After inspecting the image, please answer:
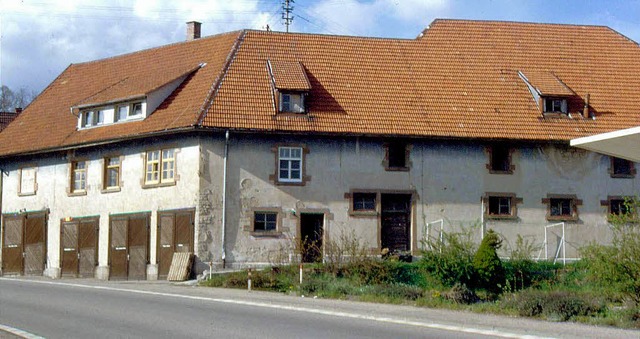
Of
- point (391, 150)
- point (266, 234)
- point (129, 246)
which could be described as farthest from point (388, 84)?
point (129, 246)

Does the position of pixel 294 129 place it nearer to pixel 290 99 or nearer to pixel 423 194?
pixel 290 99

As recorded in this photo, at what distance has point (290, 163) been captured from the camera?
36.9 meters

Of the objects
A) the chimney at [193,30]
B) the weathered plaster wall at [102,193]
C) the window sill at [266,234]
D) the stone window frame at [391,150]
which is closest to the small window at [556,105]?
the stone window frame at [391,150]

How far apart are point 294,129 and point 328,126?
1374mm

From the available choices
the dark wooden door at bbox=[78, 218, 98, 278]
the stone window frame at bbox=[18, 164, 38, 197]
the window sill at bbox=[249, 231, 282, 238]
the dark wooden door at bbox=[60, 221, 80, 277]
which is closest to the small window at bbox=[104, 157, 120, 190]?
the dark wooden door at bbox=[78, 218, 98, 278]

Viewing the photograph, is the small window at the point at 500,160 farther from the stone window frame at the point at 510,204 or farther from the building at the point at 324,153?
the stone window frame at the point at 510,204

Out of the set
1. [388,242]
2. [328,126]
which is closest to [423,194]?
[388,242]

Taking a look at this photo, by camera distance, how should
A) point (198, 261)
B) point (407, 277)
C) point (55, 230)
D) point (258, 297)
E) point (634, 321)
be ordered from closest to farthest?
1. point (634, 321)
2. point (258, 297)
3. point (407, 277)
4. point (198, 261)
5. point (55, 230)

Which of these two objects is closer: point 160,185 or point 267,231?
point 267,231

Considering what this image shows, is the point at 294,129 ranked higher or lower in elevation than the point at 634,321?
higher

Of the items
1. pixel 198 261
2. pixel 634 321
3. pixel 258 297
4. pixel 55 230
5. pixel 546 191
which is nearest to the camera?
pixel 634 321

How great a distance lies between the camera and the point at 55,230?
41875mm

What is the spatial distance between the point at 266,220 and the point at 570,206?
12.1 m

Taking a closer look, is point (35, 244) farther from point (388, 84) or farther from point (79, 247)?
point (388, 84)
